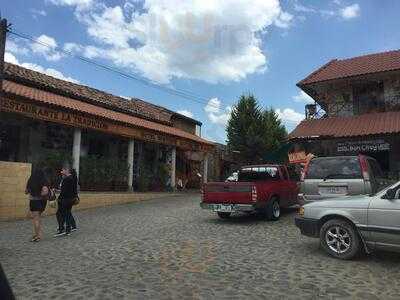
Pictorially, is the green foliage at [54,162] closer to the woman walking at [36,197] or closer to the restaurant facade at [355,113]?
the woman walking at [36,197]

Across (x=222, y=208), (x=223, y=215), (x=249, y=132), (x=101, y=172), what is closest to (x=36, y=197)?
(x=222, y=208)

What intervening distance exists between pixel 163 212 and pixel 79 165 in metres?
4.62

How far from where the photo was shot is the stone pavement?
19.8 feet

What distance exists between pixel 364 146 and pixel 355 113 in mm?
2933

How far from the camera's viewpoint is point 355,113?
849 inches

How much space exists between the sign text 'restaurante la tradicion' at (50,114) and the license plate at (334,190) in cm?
1031

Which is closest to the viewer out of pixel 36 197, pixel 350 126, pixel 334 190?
pixel 36 197

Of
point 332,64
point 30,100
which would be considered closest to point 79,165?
point 30,100

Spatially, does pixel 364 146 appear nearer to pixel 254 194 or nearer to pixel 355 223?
pixel 254 194

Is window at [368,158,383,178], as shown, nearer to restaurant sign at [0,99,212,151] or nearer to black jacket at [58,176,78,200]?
black jacket at [58,176,78,200]

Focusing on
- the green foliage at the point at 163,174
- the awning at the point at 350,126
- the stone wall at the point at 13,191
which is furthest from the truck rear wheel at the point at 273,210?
the green foliage at the point at 163,174

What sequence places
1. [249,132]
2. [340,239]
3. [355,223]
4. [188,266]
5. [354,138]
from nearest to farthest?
[188,266] → [355,223] → [340,239] → [354,138] → [249,132]

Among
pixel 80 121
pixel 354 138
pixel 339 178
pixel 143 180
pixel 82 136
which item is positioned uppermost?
pixel 80 121

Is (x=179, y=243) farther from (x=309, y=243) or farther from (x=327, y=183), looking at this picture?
(x=327, y=183)
